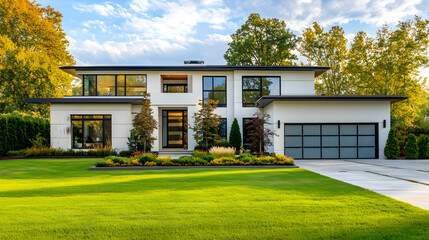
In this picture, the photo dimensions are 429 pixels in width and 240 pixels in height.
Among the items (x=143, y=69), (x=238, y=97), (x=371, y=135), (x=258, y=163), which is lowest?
(x=258, y=163)

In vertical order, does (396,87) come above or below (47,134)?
above

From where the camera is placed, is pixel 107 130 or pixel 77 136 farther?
pixel 107 130

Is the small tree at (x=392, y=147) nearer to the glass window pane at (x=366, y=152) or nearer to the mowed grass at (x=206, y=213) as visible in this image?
the glass window pane at (x=366, y=152)

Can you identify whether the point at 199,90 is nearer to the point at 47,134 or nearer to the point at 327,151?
the point at 327,151

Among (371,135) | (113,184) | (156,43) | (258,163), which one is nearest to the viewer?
(113,184)

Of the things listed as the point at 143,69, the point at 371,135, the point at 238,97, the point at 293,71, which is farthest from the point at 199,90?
the point at 371,135

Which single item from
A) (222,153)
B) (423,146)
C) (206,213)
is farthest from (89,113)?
(423,146)

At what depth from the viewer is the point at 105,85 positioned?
1866 centimetres

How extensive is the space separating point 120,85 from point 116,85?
12.0 inches

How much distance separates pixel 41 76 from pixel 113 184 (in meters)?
22.6

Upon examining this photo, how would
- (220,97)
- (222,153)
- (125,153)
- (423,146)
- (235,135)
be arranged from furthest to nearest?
(220,97) < (235,135) < (125,153) < (423,146) < (222,153)

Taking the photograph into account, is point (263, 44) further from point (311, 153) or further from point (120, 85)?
point (120, 85)

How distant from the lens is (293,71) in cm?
1877

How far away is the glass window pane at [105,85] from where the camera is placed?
61.0ft
